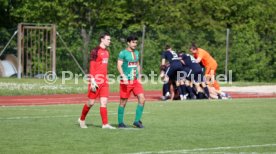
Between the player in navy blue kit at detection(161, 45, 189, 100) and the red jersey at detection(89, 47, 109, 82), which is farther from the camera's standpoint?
the player in navy blue kit at detection(161, 45, 189, 100)

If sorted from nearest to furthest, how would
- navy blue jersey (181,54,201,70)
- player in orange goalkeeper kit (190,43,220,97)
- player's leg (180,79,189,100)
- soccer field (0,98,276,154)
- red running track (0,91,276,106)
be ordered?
soccer field (0,98,276,154) → red running track (0,91,276,106) → player's leg (180,79,189,100) → navy blue jersey (181,54,201,70) → player in orange goalkeeper kit (190,43,220,97)

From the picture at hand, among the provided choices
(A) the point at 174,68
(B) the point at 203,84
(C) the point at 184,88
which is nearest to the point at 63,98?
(A) the point at 174,68

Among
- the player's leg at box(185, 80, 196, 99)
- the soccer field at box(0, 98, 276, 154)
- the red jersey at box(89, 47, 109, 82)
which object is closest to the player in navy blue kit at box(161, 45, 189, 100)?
the player's leg at box(185, 80, 196, 99)

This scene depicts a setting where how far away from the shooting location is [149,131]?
630 inches

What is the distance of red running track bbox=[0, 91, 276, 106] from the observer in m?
25.5

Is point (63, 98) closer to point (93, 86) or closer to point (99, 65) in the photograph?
point (99, 65)

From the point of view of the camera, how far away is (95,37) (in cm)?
4066

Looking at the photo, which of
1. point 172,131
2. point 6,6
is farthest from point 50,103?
point 6,6

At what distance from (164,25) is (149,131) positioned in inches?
1226

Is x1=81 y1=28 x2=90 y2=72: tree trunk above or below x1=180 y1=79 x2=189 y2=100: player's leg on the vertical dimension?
above

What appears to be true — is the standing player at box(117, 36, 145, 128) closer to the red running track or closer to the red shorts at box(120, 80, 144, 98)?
the red shorts at box(120, 80, 144, 98)

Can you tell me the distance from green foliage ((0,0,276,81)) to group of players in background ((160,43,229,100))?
11.9 m

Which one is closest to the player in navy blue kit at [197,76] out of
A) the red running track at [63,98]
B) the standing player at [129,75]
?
the red running track at [63,98]

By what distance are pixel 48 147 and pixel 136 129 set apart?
11.5 feet
